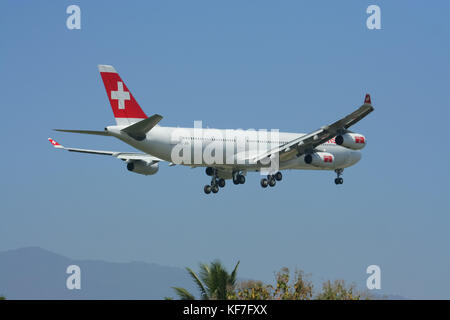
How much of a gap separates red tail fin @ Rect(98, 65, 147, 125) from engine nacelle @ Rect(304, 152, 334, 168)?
1223cm

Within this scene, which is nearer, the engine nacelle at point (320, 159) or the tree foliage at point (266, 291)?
the tree foliage at point (266, 291)

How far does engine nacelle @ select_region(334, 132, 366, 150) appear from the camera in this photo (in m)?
56.1

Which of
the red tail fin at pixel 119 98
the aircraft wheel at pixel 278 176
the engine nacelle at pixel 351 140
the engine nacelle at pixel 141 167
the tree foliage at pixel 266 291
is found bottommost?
the tree foliage at pixel 266 291

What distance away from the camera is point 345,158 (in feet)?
216

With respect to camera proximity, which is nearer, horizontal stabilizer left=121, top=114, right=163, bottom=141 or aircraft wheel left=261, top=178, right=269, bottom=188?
horizontal stabilizer left=121, top=114, right=163, bottom=141

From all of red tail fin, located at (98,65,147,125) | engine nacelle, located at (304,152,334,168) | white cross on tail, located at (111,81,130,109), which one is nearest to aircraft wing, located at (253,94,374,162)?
engine nacelle, located at (304,152,334,168)

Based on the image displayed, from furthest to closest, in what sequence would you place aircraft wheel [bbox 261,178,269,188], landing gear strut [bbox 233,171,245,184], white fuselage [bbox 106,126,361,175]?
landing gear strut [bbox 233,171,245,184]
aircraft wheel [bbox 261,178,269,188]
white fuselage [bbox 106,126,361,175]

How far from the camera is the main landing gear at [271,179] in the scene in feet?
196

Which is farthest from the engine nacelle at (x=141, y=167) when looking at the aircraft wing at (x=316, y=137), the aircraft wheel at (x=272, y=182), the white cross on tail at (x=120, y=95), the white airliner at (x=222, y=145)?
the aircraft wheel at (x=272, y=182)

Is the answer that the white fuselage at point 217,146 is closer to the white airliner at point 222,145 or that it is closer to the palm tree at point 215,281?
the white airliner at point 222,145

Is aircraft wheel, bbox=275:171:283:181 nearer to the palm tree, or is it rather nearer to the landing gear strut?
the landing gear strut

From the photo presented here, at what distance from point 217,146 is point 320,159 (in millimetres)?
8209
